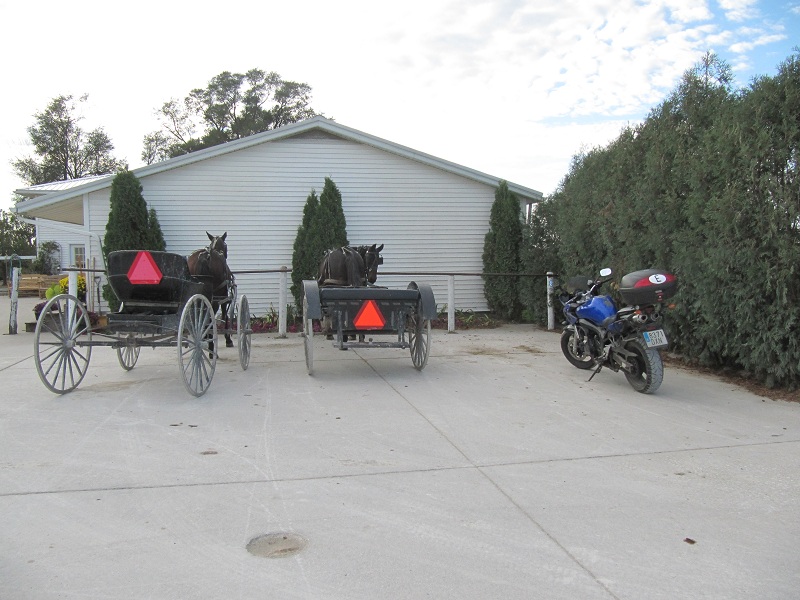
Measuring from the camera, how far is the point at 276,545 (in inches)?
132

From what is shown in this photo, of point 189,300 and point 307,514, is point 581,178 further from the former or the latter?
point 307,514

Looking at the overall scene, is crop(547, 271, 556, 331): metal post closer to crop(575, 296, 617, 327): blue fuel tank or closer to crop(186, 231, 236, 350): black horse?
crop(575, 296, 617, 327): blue fuel tank

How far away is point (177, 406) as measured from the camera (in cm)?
638

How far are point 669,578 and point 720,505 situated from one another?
116cm

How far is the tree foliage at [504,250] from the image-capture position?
14289 mm

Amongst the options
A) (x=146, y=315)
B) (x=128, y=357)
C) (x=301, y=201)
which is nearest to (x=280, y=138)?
(x=301, y=201)

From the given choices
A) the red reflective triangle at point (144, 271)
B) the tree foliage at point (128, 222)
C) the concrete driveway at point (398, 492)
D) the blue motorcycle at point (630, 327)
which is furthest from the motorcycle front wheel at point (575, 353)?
the tree foliage at point (128, 222)

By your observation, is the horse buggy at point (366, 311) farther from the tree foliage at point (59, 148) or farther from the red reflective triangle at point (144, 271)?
the tree foliage at point (59, 148)

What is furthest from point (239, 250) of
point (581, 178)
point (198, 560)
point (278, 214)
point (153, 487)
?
point (198, 560)

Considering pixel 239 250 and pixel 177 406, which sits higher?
pixel 239 250

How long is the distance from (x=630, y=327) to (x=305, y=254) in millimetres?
8323

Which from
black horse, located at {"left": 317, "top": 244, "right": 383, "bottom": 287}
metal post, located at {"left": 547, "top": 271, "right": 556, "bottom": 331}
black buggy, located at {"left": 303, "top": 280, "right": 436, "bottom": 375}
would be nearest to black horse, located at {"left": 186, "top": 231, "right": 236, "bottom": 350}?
black horse, located at {"left": 317, "top": 244, "right": 383, "bottom": 287}

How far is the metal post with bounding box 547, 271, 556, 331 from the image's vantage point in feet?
41.4

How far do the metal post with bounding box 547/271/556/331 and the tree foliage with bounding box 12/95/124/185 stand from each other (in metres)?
46.8
